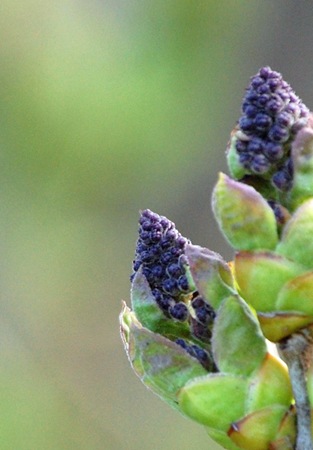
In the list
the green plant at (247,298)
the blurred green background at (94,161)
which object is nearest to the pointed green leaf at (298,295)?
the green plant at (247,298)

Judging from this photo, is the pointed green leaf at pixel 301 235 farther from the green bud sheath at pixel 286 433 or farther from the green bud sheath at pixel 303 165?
the green bud sheath at pixel 286 433

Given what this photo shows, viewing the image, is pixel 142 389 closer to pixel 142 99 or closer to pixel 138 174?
Result: pixel 138 174

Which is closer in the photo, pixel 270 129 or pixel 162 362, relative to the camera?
pixel 270 129

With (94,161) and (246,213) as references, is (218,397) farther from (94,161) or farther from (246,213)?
(94,161)

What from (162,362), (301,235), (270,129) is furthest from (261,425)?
(270,129)

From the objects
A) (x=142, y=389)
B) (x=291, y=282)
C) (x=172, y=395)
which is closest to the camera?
(x=291, y=282)

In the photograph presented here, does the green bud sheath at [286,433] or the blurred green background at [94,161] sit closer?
the green bud sheath at [286,433]

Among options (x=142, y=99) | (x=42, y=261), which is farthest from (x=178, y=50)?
(x=42, y=261)
